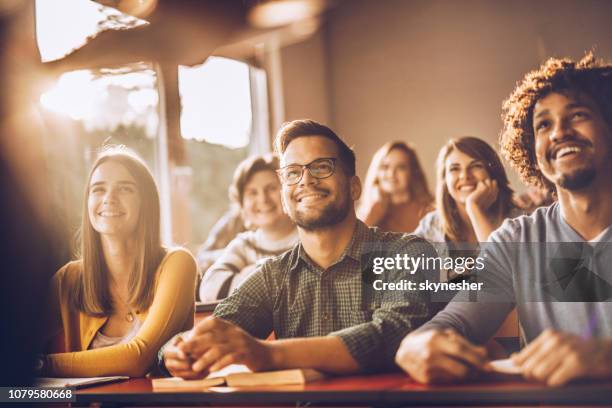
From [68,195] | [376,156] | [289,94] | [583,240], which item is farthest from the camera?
[289,94]

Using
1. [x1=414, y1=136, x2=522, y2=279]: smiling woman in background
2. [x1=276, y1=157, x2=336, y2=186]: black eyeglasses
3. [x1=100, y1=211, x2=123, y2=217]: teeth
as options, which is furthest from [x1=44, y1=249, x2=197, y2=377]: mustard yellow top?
[x1=414, y1=136, x2=522, y2=279]: smiling woman in background

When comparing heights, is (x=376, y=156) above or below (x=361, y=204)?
above

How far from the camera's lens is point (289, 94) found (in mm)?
2594

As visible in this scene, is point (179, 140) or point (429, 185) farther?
point (179, 140)

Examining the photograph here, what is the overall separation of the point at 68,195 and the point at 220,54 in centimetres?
69

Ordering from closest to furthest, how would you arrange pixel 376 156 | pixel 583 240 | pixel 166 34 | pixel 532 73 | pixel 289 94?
pixel 583 240
pixel 532 73
pixel 166 34
pixel 376 156
pixel 289 94

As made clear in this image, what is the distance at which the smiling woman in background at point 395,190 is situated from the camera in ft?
7.61

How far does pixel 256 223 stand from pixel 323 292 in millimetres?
1139

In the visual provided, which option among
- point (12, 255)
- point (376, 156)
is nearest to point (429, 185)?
point (376, 156)

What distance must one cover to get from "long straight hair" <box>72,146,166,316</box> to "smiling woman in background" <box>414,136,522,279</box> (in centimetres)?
76

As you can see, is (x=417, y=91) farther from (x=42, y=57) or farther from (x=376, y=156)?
(x=42, y=57)

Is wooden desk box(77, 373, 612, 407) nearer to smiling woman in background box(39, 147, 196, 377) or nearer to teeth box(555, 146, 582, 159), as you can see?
smiling woman in background box(39, 147, 196, 377)

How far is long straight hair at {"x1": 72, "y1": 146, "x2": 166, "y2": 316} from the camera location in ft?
6.10

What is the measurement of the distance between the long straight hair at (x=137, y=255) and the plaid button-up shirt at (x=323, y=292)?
0.34 m
